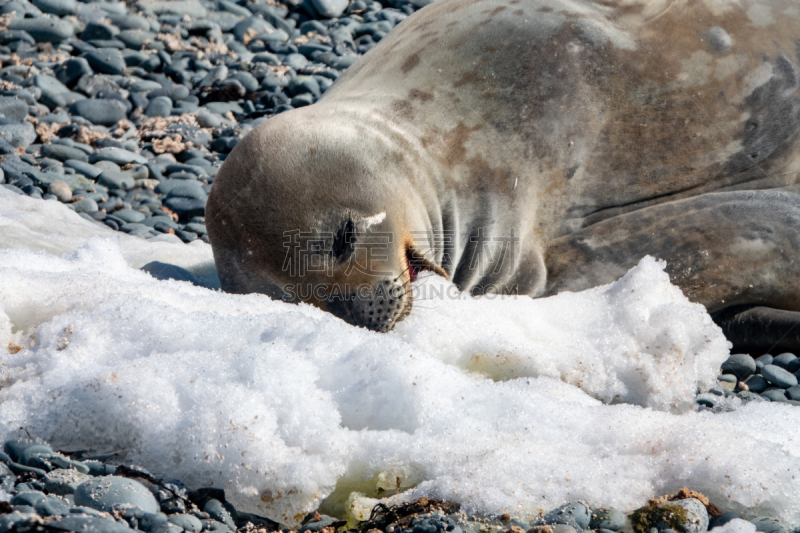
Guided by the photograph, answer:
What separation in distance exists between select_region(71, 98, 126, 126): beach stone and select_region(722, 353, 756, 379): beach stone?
4258 millimetres

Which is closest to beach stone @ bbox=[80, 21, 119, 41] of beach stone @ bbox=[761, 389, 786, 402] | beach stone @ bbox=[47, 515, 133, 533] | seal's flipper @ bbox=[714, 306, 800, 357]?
seal's flipper @ bbox=[714, 306, 800, 357]

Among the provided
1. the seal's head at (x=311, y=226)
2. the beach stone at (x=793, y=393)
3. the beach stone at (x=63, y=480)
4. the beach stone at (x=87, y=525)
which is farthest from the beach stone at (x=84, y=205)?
the beach stone at (x=793, y=393)

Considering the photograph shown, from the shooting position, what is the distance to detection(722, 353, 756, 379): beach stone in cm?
326

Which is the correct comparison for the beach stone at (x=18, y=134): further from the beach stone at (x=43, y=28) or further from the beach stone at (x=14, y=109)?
the beach stone at (x=43, y=28)

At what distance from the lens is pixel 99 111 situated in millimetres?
5695

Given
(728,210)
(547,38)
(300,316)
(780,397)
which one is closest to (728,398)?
(780,397)

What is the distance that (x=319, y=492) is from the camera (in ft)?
6.79

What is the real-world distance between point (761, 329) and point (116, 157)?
3.76m

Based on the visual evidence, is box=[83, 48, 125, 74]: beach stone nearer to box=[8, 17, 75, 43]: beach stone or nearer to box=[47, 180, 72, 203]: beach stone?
box=[8, 17, 75, 43]: beach stone

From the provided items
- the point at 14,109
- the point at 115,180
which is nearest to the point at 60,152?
the point at 115,180

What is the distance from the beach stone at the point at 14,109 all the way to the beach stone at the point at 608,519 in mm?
4687

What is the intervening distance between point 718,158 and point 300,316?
87.2 inches

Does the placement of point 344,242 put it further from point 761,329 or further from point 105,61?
point 105,61

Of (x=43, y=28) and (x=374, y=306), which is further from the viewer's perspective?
(x=43, y=28)
